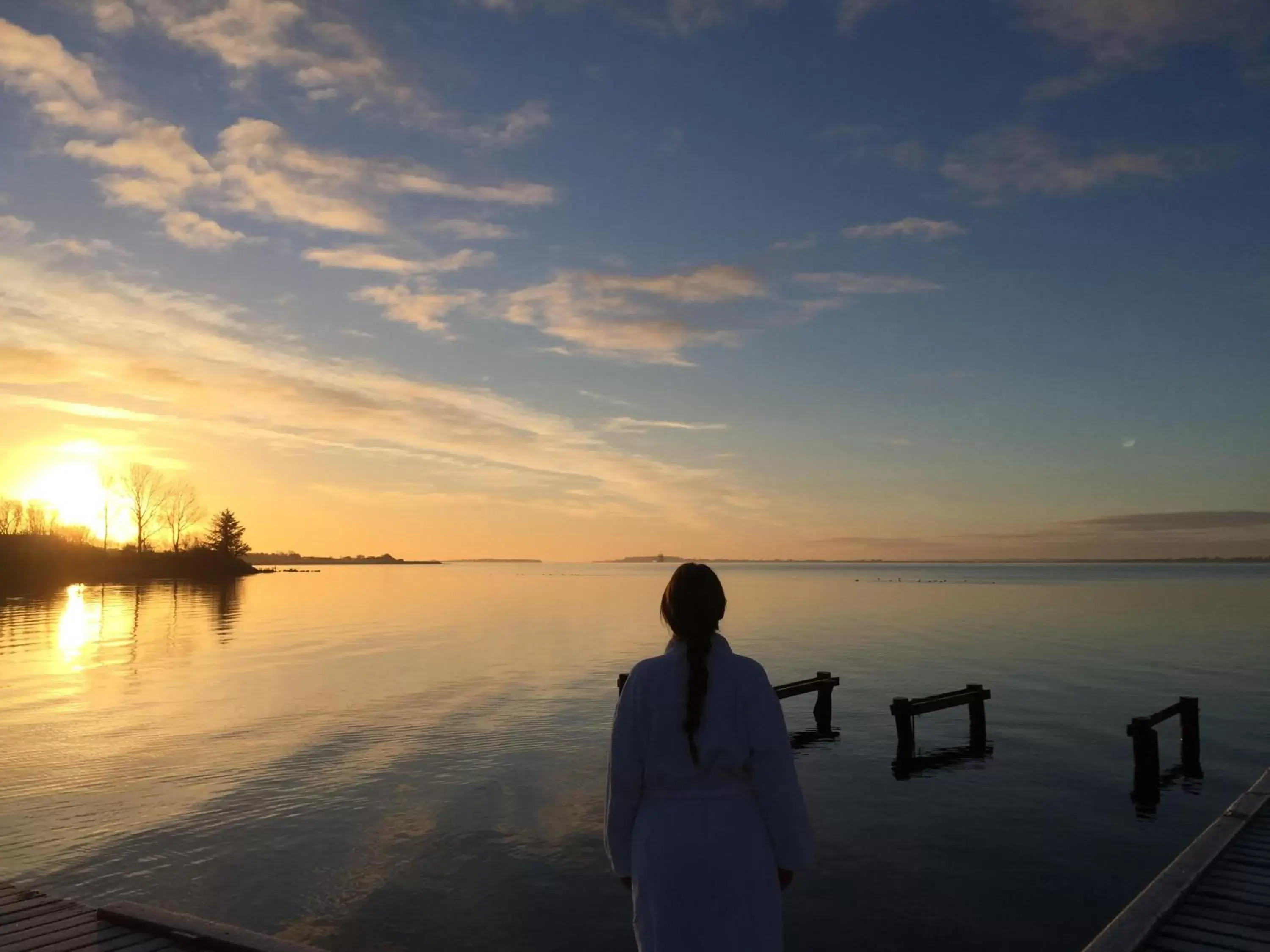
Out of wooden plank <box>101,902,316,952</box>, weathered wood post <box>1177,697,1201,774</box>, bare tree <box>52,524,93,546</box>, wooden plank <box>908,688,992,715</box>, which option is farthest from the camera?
bare tree <box>52,524,93,546</box>

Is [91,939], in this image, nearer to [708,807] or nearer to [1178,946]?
[708,807]

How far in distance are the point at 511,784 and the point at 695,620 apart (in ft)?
56.5

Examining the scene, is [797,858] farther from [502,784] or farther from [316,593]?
[316,593]

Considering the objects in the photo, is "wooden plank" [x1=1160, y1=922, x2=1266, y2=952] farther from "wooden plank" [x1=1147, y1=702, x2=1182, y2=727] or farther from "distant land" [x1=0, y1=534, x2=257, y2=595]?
"distant land" [x1=0, y1=534, x2=257, y2=595]

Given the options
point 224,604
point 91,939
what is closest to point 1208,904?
point 91,939

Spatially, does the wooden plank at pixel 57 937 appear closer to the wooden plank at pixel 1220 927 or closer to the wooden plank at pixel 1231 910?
the wooden plank at pixel 1220 927

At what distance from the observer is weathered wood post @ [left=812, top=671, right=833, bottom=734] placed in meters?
26.2

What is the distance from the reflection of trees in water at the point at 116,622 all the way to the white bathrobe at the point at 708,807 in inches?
1717

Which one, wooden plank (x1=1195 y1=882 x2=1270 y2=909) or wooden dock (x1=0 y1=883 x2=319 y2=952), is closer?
wooden dock (x1=0 y1=883 x2=319 y2=952)

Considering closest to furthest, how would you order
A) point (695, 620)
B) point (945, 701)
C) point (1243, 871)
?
point (695, 620), point (1243, 871), point (945, 701)

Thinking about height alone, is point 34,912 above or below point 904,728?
above

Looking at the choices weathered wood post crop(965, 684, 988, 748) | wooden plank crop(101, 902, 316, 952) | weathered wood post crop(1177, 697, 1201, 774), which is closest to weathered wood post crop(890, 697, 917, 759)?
weathered wood post crop(965, 684, 988, 748)

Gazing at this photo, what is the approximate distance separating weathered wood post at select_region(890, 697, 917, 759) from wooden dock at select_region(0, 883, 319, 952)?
652 inches

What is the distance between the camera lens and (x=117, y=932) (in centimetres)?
823
